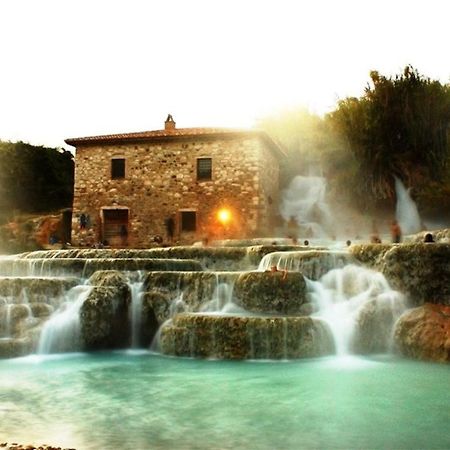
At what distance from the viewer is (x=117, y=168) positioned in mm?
24234

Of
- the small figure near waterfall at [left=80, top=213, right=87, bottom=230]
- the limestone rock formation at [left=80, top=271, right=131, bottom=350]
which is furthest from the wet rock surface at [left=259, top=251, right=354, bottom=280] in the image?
the small figure near waterfall at [left=80, top=213, right=87, bottom=230]

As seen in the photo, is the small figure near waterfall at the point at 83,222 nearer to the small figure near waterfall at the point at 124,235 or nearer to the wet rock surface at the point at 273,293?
the small figure near waterfall at the point at 124,235

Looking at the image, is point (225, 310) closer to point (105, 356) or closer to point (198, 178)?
point (105, 356)

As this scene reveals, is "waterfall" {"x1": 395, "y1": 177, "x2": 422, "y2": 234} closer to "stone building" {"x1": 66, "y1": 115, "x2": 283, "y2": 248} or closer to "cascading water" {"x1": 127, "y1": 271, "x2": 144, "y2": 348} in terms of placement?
"stone building" {"x1": 66, "y1": 115, "x2": 283, "y2": 248}

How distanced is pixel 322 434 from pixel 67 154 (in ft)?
103

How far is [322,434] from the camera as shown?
458 centimetres

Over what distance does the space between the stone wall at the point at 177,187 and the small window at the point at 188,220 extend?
200mm

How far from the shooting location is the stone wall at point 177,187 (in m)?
22.3

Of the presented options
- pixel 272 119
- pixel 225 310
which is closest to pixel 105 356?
pixel 225 310

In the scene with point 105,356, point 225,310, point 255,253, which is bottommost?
point 105,356

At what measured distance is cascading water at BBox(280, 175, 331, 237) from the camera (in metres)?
24.0

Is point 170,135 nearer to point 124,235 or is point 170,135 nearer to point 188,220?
point 188,220

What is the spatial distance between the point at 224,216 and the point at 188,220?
178 centimetres

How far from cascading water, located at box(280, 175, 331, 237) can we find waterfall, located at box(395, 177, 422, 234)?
10.5 ft
